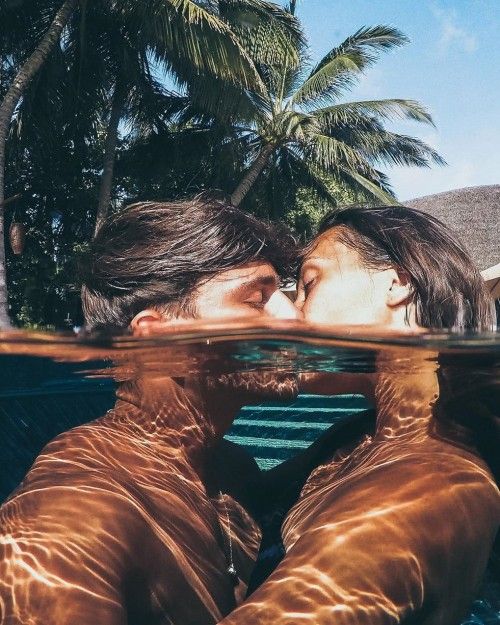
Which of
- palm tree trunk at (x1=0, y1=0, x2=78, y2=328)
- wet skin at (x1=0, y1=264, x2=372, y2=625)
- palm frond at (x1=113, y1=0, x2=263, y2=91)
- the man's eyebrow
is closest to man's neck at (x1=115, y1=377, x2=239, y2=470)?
wet skin at (x1=0, y1=264, x2=372, y2=625)

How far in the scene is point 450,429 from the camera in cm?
307

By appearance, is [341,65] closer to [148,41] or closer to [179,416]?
[148,41]

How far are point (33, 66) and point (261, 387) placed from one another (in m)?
13.0

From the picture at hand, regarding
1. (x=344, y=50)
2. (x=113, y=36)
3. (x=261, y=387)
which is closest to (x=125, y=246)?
(x=261, y=387)

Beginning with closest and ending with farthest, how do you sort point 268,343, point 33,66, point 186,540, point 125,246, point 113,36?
point 186,540 < point 125,246 < point 268,343 < point 33,66 < point 113,36

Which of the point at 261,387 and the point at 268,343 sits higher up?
the point at 268,343

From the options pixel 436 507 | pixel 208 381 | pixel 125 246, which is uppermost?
pixel 125 246

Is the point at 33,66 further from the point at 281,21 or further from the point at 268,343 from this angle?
the point at 268,343

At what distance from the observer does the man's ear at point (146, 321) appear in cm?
366

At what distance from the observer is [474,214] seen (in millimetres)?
26062

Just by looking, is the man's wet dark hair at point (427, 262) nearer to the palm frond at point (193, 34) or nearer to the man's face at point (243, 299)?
the man's face at point (243, 299)

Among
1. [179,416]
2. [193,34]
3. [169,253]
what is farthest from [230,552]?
[193,34]

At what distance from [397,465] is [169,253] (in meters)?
1.47

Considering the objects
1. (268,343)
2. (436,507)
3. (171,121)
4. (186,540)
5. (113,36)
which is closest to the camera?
(436,507)
